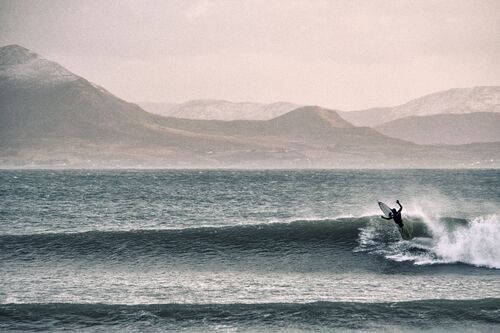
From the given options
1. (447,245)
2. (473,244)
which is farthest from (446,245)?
(473,244)

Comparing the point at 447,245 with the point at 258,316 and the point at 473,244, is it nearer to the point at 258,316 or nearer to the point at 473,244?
the point at 473,244

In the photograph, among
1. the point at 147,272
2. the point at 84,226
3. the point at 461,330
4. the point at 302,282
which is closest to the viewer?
the point at 461,330

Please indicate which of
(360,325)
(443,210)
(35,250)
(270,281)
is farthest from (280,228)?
(443,210)

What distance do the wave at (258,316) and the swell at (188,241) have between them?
333 inches

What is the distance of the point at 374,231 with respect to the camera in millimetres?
29938

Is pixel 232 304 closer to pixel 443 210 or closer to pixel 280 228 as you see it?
pixel 280 228

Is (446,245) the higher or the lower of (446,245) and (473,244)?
the lower

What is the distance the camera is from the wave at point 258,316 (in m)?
16.7

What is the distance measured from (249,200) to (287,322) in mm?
39056

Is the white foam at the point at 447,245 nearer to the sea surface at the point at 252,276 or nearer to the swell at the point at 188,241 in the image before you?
the sea surface at the point at 252,276

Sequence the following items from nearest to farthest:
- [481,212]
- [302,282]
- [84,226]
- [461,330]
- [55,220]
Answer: [461,330] → [302,282] → [84,226] → [55,220] → [481,212]

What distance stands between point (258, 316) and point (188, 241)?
1236cm

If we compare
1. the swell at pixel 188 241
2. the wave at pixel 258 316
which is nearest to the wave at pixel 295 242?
the swell at pixel 188 241

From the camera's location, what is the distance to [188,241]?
29172 millimetres
